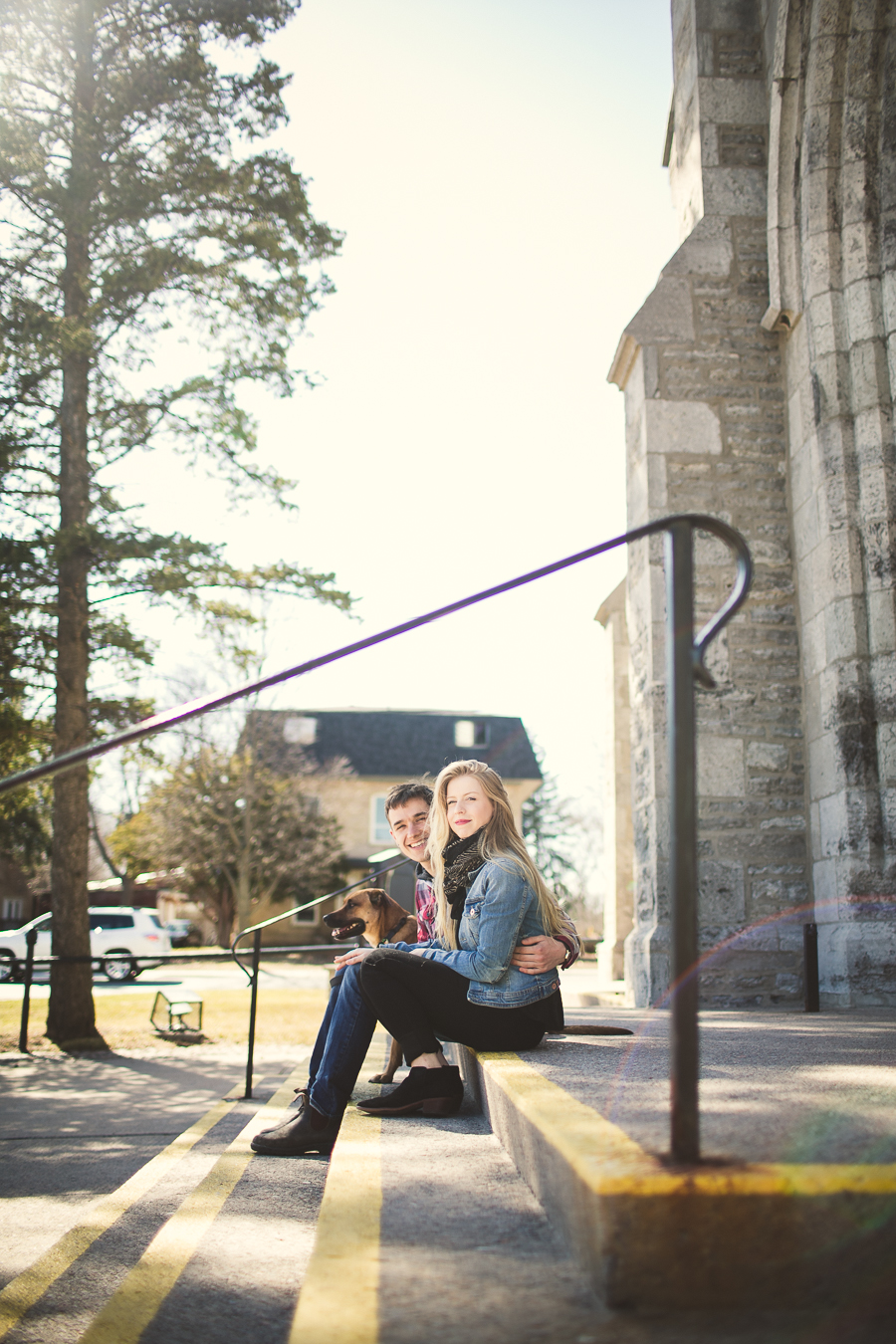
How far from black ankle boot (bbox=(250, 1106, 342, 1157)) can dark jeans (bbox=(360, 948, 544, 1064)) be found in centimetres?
36

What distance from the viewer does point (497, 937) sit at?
3.16 m

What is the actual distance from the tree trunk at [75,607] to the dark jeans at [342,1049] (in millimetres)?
6952

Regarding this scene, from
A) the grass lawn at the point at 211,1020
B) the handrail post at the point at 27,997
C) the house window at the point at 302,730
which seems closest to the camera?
the handrail post at the point at 27,997

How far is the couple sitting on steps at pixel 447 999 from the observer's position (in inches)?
125

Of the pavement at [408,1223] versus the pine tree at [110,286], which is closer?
the pavement at [408,1223]

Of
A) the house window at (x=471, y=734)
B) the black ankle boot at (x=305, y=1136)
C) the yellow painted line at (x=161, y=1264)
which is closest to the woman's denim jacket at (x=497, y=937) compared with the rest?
the black ankle boot at (x=305, y=1136)

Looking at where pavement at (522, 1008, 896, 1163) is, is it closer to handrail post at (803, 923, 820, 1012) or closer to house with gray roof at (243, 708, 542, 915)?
handrail post at (803, 923, 820, 1012)

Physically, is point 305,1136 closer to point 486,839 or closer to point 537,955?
point 537,955

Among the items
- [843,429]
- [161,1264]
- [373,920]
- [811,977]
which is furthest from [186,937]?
[161,1264]

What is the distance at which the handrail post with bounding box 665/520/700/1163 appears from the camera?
1.64m

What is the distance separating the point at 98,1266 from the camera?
9.46 ft

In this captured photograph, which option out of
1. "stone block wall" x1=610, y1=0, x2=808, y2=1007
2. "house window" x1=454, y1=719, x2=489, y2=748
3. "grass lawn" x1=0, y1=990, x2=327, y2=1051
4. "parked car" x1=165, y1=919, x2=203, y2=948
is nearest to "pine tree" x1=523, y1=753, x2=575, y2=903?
"house window" x1=454, y1=719, x2=489, y2=748

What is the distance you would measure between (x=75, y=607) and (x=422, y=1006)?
7690 mm

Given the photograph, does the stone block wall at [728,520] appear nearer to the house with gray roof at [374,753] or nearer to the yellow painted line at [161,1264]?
the yellow painted line at [161,1264]
